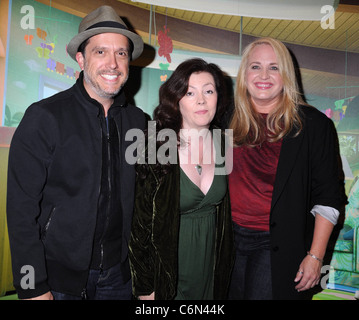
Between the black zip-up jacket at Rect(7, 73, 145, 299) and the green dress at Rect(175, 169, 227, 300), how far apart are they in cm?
36

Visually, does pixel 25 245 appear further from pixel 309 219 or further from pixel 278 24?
pixel 278 24

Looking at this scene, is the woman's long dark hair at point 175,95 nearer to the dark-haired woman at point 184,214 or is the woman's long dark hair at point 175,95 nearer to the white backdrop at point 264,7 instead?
the dark-haired woman at point 184,214

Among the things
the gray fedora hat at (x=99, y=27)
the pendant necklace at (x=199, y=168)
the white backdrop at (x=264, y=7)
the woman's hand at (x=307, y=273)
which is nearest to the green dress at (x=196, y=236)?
the pendant necklace at (x=199, y=168)

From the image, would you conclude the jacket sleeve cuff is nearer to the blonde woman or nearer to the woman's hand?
the blonde woman

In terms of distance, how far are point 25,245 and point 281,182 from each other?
1.45 metres

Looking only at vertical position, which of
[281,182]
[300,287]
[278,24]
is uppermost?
[278,24]

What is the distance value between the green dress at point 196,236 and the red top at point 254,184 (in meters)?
0.12

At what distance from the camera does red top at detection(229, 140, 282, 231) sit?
1938mm

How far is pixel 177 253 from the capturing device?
1881 mm

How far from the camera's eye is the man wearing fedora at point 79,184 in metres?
1.67

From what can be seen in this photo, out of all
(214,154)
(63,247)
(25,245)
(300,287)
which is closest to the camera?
(25,245)

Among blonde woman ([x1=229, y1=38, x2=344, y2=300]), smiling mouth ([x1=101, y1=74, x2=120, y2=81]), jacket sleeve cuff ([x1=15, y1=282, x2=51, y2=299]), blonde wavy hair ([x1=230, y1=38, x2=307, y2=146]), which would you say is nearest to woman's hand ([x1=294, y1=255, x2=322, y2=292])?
blonde woman ([x1=229, y1=38, x2=344, y2=300])
